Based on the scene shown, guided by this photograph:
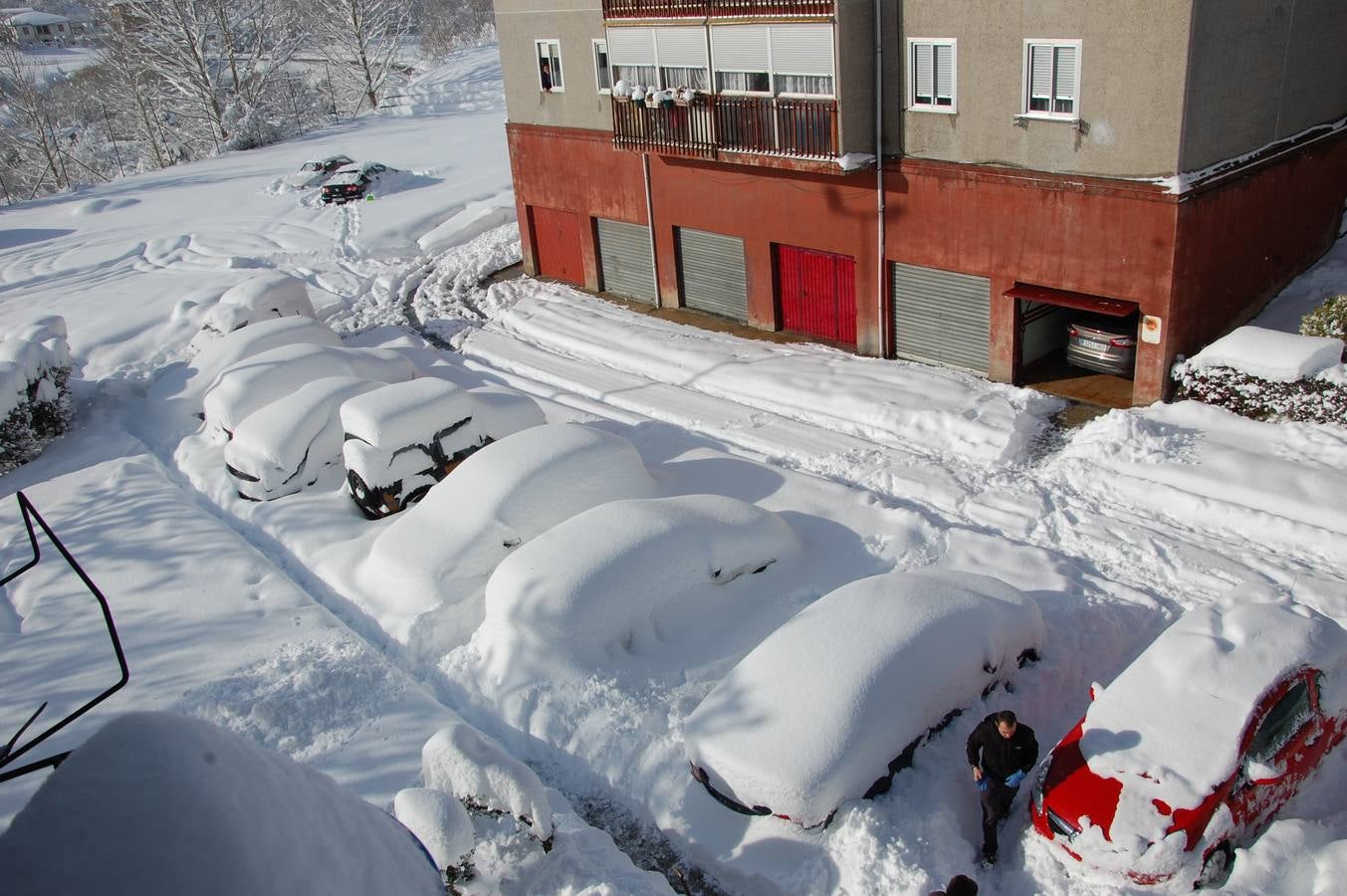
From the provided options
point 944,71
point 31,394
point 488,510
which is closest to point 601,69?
point 944,71

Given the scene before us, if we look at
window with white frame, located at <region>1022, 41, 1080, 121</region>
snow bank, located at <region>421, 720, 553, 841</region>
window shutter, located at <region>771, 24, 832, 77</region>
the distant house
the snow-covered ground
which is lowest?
the snow-covered ground

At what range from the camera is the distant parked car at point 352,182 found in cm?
3195

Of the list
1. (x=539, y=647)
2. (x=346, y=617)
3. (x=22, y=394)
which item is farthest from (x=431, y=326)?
(x=539, y=647)

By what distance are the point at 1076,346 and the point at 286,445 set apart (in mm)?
11251

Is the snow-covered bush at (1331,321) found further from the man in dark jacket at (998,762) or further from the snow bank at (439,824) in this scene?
the snow bank at (439,824)

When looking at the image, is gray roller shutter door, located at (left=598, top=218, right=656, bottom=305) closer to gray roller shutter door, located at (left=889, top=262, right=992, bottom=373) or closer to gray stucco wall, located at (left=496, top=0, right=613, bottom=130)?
gray stucco wall, located at (left=496, top=0, right=613, bottom=130)

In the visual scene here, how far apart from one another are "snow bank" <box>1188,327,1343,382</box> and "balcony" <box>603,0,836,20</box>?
7.04m

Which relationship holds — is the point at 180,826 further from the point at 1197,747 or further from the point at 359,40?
the point at 359,40

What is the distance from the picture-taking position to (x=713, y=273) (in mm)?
19734

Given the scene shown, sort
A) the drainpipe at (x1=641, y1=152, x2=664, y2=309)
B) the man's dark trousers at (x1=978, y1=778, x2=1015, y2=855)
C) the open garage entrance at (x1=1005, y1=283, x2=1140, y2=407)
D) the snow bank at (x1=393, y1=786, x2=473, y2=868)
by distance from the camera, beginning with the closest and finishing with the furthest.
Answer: the snow bank at (x1=393, y1=786, x2=473, y2=868) < the man's dark trousers at (x1=978, y1=778, x2=1015, y2=855) < the open garage entrance at (x1=1005, y1=283, x2=1140, y2=407) < the drainpipe at (x1=641, y1=152, x2=664, y2=309)

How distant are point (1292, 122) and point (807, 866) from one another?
13.4m

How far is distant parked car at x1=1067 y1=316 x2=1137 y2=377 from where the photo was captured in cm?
1483

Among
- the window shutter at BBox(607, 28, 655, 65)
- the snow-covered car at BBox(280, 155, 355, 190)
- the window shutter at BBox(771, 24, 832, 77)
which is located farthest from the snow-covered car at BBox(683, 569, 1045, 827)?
the snow-covered car at BBox(280, 155, 355, 190)

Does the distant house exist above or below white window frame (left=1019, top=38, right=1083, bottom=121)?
above
